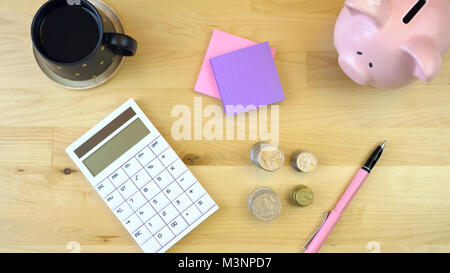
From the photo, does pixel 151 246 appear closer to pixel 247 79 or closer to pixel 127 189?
pixel 127 189

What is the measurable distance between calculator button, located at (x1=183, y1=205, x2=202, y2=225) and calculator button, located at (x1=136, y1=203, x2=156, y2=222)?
0.07 m

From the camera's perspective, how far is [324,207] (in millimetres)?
711

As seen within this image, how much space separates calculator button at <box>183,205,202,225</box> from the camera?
0.68 m

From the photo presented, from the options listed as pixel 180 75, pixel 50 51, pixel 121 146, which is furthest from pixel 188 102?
pixel 50 51

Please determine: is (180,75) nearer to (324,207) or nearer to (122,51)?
(122,51)

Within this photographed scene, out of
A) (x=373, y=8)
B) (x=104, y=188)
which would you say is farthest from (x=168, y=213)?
(x=373, y=8)

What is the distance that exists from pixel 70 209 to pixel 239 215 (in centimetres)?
34

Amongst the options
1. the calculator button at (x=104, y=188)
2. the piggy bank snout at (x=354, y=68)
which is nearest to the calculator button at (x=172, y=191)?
the calculator button at (x=104, y=188)

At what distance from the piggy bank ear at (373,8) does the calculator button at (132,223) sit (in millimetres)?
534

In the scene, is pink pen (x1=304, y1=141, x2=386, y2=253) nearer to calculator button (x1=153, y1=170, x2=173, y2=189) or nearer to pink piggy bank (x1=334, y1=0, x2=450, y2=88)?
pink piggy bank (x1=334, y1=0, x2=450, y2=88)

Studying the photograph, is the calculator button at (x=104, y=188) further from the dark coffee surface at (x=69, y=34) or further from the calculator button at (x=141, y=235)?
the dark coffee surface at (x=69, y=34)

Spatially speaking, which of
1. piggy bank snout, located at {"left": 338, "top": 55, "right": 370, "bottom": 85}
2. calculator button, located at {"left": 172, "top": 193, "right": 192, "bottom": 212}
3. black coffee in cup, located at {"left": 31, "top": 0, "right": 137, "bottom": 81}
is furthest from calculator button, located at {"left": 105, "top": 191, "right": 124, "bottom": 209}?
piggy bank snout, located at {"left": 338, "top": 55, "right": 370, "bottom": 85}

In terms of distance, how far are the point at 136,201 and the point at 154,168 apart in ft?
0.24
